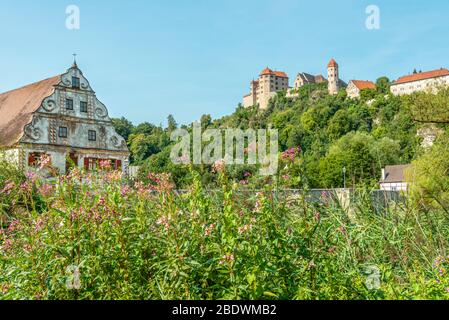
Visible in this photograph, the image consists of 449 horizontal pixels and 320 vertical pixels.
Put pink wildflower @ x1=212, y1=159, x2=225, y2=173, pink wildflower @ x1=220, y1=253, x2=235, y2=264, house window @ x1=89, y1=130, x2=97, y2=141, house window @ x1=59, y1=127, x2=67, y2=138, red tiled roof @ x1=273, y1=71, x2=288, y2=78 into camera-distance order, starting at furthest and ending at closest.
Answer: red tiled roof @ x1=273, y1=71, x2=288, y2=78 < house window @ x1=89, y1=130, x2=97, y2=141 < house window @ x1=59, y1=127, x2=67, y2=138 < pink wildflower @ x1=212, y1=159, x2=225, y2=173 < pink wildflower @ x1=220, y1=253, x2=235, y2=264

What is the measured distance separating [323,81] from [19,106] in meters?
127

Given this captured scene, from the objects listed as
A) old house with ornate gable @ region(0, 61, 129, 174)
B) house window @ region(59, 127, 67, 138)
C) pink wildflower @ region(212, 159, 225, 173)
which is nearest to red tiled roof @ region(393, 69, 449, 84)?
old house with ornate gable @ region(0, 61, 129, 174)

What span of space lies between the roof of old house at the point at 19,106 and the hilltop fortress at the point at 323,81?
101 metres

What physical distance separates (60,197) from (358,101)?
124m

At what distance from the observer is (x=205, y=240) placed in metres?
4.61

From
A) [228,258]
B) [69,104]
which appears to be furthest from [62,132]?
[228,258]

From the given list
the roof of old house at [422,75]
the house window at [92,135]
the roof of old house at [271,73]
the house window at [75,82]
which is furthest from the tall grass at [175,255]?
the roof of old house at [271,73]

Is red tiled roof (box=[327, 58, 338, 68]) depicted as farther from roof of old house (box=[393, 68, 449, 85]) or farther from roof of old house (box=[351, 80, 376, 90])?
roof of old house (box=[393, 68, 449, 85])

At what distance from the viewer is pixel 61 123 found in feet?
108

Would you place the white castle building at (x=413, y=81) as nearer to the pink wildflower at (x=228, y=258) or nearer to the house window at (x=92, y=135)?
the house window at (x=92, y=135)

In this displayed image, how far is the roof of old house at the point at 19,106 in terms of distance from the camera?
3111 cm

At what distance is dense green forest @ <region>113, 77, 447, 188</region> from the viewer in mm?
69438

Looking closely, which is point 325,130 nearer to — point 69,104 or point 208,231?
point 69,104
